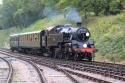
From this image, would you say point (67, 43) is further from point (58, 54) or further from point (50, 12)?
point (50, 12)

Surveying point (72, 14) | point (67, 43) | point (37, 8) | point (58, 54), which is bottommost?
point (58, 54)

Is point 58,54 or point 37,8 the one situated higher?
point 37,8

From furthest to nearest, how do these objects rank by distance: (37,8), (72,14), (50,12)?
(37,8) < (50,12) < (72,14)

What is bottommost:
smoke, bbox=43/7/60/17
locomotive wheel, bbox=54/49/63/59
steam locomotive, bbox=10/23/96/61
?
locomotive wheel, bbox=54/49/63/59

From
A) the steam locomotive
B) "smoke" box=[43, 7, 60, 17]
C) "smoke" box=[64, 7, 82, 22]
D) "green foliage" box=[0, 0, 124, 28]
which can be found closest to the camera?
the steam locomotive

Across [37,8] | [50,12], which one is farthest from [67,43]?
[37,8]

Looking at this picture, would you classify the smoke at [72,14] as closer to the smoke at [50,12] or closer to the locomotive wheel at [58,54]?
the smoke at [50,12]

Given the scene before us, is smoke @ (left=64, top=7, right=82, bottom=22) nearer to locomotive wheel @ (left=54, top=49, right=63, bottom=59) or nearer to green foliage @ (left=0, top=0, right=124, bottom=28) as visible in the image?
green foliage @ (left=0, top=0, right=124, bottom=28)

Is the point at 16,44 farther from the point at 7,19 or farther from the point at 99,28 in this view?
the point at 7,19

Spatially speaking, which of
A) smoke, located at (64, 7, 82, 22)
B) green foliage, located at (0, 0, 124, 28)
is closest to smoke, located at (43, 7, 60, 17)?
green foliage, located at (0, 0, 124, 28)

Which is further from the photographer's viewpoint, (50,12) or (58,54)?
(50,12)

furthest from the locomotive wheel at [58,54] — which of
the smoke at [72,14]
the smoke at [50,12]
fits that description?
the smoke at [50,12]

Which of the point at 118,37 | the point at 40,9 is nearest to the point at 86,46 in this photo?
the point at 118,37

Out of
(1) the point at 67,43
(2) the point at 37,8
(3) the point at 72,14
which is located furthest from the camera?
(2) the point at 37,8
